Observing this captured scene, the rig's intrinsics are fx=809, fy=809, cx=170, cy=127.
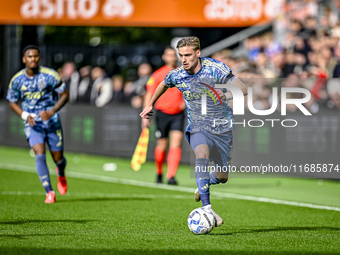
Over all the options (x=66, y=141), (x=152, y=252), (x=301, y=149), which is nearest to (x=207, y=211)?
(x=152, y=252)

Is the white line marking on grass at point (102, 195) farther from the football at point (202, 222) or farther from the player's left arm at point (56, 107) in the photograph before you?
the football at point (202, 222)

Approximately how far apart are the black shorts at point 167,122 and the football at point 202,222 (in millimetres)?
5894

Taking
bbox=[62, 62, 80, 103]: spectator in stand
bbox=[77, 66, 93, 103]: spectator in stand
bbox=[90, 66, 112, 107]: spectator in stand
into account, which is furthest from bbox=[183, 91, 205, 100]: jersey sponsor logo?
bbox=[62, 62, 80, 103]: spectator in stand

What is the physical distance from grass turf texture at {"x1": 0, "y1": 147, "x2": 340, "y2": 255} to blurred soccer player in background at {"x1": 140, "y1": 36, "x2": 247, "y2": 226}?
2.32ft

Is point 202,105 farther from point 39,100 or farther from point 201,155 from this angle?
point 39,100

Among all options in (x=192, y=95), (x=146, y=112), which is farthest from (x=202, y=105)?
(x=146, y=112)

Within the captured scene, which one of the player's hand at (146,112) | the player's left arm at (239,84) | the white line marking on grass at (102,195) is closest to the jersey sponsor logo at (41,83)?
the white line marking on grass at (102,195)

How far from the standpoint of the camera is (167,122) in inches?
585

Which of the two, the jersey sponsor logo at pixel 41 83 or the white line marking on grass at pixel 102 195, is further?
the white line marking on grass at pixel 102 195

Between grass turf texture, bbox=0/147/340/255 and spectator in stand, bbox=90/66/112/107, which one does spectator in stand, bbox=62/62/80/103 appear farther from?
grass turf texture, bbox=0/147/340/255

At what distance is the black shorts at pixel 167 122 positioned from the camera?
14812 mm

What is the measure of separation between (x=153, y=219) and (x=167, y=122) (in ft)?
15.2

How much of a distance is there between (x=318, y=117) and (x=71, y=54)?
11779 mm

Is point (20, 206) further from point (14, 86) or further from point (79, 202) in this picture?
point (14, 86)
